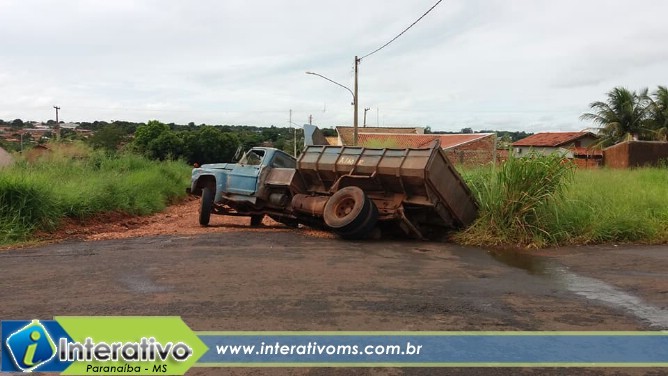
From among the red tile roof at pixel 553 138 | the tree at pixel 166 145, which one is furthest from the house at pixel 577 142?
the tree at pixel 166 145

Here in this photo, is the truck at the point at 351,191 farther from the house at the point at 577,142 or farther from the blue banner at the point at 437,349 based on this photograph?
the house at the point at 577,142

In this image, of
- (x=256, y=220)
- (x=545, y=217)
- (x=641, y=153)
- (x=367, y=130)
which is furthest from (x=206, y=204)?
(x=367, y=130)

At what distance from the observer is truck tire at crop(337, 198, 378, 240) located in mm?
10648

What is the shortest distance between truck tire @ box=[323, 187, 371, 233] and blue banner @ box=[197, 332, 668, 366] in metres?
5.78

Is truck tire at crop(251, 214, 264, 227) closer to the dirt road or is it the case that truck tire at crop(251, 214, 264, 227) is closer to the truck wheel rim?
the truck wheel rim

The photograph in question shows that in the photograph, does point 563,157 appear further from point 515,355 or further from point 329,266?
point 515,355

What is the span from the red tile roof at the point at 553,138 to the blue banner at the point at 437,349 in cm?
4244

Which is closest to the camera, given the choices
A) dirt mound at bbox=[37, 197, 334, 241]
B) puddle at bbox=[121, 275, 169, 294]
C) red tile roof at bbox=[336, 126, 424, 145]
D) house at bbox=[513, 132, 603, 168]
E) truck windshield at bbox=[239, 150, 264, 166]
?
puddle at bbox=[121, 275, 169, 294]

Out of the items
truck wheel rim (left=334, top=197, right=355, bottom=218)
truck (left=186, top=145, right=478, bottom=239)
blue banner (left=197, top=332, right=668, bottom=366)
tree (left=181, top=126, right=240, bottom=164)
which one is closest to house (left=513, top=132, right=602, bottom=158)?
tree (left=181, top=126, right=240, bottom=164)

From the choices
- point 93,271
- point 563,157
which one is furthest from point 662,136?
point 93,271

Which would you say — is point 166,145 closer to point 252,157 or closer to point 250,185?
point 252,157

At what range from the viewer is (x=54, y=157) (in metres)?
19.5

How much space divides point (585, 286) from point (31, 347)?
20.6ft

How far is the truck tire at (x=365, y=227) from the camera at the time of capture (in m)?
10.6
